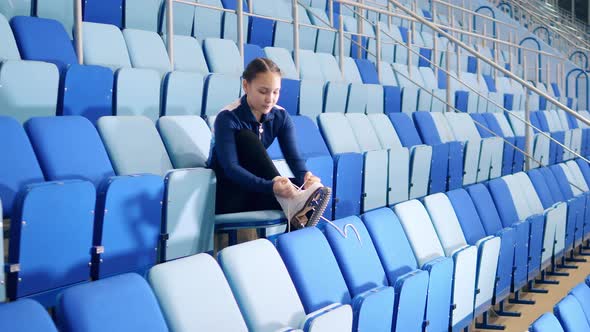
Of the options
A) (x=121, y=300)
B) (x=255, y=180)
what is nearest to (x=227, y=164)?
(x=255, y=180)

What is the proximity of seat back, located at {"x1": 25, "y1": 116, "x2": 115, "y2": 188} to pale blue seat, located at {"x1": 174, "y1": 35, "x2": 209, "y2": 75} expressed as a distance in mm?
450

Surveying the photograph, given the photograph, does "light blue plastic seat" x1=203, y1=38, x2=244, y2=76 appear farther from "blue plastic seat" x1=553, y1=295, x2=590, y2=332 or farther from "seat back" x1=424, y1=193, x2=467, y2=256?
"blue plastic seat" x1=553, y1=295, x2=590, y2=332

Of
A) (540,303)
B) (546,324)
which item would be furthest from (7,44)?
(540,303)

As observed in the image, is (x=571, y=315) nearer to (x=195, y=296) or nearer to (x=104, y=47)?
(x=195, y=296)

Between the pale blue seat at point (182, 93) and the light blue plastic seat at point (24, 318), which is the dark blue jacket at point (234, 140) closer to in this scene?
the pale blue seat at point (182, 93)

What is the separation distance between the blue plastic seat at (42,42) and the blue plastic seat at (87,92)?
73mm

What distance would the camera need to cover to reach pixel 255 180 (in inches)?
26.7

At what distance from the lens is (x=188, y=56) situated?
112 cm

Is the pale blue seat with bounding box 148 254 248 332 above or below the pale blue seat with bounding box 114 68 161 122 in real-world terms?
below

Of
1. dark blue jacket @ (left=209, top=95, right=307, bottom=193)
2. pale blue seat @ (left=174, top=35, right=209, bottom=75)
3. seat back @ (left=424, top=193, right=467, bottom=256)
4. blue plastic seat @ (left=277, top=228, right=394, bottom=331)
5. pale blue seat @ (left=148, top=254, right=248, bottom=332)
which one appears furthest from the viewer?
pale blue seat @ (left=174, top=35, right=209, bottom=75)

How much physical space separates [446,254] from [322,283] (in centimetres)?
27

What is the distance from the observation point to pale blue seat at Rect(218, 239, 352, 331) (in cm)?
52

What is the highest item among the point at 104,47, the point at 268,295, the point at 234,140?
the point at 104,47

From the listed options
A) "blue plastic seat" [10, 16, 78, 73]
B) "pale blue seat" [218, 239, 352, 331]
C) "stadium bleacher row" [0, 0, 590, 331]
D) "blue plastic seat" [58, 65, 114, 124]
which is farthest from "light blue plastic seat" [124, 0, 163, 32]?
"pale blue seat" [218, 239, 352, 331]
